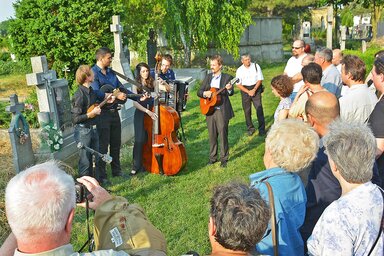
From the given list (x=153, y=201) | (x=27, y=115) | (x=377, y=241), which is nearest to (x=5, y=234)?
(x=153, y=201)

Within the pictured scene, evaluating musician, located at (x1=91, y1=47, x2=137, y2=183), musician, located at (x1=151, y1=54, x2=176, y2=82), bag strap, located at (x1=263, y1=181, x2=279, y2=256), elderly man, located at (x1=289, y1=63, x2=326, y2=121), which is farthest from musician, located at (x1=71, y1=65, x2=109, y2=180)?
bag strap, located at (x1=263, y1=181, x2=279, y2=256)

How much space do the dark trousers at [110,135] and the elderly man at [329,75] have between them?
2994 millimetres

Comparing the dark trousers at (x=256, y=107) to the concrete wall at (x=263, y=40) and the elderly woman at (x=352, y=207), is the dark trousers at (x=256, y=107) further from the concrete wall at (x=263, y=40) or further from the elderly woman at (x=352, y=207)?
the concrete wall at (x=263, y=40)

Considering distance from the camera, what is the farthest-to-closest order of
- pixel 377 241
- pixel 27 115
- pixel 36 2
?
pixel 36 2
pixel 27 115
pixel 377 241

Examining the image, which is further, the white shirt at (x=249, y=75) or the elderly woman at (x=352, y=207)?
the white shirt at (x=249, y=75)

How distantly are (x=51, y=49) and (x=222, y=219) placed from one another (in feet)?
39.7

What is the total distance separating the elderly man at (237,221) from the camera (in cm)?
188

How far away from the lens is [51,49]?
12828 mm

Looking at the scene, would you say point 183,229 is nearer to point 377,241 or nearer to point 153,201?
point 153,201

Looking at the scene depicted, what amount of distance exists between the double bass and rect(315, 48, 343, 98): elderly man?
2181 millimetres

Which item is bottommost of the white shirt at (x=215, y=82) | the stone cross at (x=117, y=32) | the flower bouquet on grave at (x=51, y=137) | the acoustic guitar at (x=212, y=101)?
the flower bouquet on grave at (x=51, y=137)

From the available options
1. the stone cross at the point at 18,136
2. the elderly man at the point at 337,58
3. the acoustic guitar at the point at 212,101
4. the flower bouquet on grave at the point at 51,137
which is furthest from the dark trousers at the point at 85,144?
the elderly man at the point at 337,58

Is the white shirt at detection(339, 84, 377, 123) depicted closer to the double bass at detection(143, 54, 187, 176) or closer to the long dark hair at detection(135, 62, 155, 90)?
the double bass at detection(143, 54, 187, 176)

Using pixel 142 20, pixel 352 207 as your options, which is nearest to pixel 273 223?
pixel 352 207
